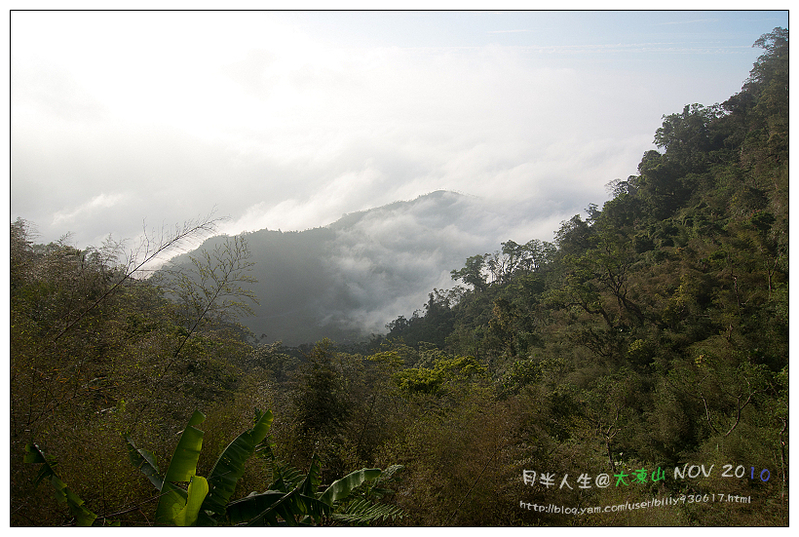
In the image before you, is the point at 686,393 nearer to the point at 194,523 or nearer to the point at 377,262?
the point at 194,523

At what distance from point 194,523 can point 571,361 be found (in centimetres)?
1649

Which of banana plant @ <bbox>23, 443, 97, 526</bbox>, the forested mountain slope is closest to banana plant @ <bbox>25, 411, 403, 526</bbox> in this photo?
banana plant @ <bbox>23, 443, 97, 526</bbox>

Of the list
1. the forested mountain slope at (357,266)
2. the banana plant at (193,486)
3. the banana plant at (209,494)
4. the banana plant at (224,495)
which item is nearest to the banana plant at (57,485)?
the banana plant at (209,494)

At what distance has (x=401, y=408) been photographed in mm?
7977

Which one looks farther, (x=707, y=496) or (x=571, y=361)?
(x=571, y=361)

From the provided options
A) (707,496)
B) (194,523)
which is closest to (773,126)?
(707,496)

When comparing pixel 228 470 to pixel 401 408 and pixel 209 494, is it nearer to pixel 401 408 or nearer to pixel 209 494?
pixel 209 494

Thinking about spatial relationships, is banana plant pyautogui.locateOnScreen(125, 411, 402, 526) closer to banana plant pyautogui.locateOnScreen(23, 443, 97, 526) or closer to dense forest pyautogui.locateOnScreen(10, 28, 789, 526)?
dense forest pyautogui.locateOnScreen(10, 28, 789, 526)

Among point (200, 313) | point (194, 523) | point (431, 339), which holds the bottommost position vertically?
point (431, 339)

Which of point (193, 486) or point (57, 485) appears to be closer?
point (193, 486)

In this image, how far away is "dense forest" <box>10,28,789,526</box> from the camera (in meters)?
3.36

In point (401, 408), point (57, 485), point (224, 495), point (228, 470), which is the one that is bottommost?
point (401, 408)

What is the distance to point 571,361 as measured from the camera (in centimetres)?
1645

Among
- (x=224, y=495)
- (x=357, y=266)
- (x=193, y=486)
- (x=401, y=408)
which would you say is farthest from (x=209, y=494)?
(x=357, y=266)
